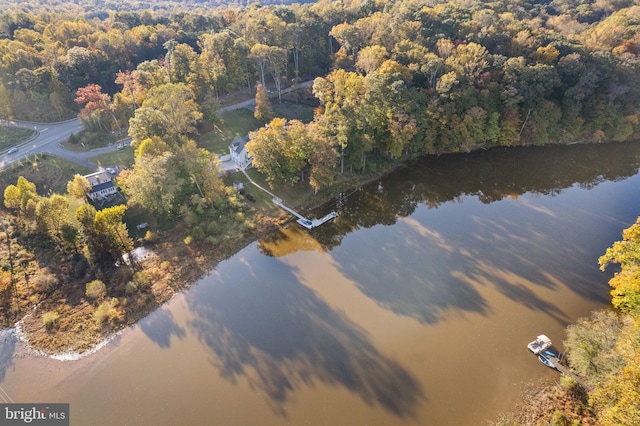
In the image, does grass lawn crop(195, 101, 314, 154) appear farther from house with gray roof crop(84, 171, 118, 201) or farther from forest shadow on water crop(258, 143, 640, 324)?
forest shadow on water crop(258, 143, 640, 324)

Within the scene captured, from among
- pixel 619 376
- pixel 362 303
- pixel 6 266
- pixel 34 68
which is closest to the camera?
pixel 619 376

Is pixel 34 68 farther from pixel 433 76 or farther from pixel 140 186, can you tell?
pixel 433 76

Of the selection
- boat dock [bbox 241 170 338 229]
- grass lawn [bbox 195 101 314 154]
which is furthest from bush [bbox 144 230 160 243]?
grass lawn [bbox 195 101 314 154]

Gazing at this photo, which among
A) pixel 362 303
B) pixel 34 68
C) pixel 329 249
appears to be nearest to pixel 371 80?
pixel 329 249

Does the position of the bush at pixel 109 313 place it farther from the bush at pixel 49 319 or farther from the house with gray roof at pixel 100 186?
the house with gray roof at pixel 100 186

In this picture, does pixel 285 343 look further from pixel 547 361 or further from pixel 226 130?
pixel 226 130

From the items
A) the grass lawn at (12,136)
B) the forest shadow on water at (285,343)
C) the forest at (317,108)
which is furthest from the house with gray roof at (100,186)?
the grass lawn at (12,136)
